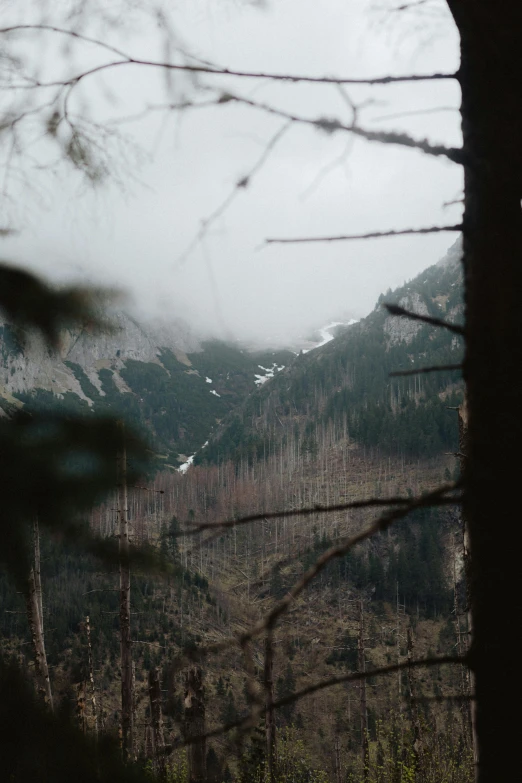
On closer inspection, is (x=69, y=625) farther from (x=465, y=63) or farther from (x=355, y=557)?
(x=465, y=63)

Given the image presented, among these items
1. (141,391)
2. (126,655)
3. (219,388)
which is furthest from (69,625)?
(219,388)

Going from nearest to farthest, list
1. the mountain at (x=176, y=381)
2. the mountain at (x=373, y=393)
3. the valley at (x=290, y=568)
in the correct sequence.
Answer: the valley at (x=290, y=568), the mountain at (x=373, y=393), the mountain at (x=176, y=381)

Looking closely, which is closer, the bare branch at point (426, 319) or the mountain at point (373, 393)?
the bare branch at point (426, 319)

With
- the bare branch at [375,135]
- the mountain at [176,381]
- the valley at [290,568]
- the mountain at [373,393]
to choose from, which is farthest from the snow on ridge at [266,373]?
the bare branch at [375,135]

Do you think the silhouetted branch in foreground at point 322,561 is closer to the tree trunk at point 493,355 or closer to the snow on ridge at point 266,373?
the tree trunk at point 493,355

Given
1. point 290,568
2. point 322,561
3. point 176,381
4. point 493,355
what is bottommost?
point 290,568

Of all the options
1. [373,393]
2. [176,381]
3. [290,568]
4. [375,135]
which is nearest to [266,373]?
[176,381]

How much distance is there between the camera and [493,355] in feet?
3.48

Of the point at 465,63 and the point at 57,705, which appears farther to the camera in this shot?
the point at 465,63

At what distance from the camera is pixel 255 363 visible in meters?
185

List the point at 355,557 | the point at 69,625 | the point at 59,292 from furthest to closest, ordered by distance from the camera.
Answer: the point at 355,557 → the point at 69,625 → the point at 59,292

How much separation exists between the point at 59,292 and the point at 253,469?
273 feet

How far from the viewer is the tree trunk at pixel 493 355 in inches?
40.0

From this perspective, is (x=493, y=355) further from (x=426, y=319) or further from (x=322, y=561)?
(x=322, y=561)
